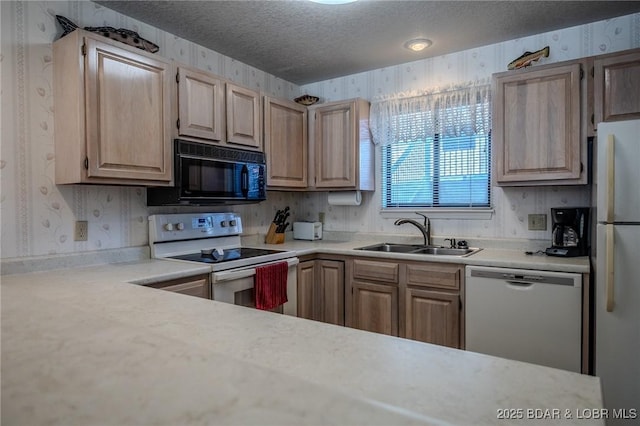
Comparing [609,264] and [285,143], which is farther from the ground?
[285,143]

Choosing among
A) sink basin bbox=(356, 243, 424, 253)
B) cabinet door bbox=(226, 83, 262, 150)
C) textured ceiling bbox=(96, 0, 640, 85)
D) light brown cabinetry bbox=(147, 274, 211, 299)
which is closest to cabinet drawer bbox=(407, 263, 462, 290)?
sink basin bbox=(356, 243, 424, 253)

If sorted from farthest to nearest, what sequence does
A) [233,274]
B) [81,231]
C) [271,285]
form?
[271,285] < [233,274] < [81,231]

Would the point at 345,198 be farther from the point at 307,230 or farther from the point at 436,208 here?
the point at 436,208

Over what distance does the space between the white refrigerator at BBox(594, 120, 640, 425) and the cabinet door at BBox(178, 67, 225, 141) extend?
7.44 ft

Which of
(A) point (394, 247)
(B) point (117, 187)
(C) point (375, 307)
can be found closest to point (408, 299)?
(C) point (375, 307)

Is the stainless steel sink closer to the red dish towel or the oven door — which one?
the red dish towel

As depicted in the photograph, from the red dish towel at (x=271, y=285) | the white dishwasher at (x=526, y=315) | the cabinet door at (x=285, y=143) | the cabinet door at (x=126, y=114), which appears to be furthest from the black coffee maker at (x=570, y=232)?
the cabinet door at (x=126, y=114)

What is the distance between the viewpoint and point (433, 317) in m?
2.63

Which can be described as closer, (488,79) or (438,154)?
(488,79)

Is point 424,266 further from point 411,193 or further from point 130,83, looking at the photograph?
point 130,83

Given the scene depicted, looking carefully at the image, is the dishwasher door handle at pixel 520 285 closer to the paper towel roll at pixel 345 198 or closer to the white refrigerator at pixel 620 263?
the white refrigerator at pixel 620 263

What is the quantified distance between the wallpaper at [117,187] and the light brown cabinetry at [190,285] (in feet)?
2.03

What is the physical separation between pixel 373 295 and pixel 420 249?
22.4 inches

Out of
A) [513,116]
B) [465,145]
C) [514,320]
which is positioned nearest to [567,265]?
[514,320]
